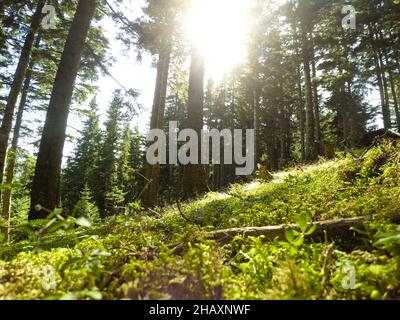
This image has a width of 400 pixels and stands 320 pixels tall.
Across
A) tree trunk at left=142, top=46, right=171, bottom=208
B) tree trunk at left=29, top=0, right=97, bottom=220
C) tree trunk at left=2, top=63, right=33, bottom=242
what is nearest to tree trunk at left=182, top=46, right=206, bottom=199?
tree trunk at left=29, top=0, right=97, bottom=220

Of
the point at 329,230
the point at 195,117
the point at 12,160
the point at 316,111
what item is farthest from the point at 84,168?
the point at 329,230

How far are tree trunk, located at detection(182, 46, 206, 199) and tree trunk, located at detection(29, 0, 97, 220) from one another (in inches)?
127

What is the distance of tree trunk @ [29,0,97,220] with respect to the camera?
5.53 meters

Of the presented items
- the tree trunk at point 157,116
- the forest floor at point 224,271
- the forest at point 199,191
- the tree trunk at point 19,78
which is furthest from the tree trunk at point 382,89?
the forest floor at point 224,271

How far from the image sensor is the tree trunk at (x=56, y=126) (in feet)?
18.1

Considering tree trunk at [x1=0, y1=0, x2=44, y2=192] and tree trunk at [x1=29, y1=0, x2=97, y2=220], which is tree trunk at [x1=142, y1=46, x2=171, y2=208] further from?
tree trunk at [x1=29, y1=0, x2=97, y2=220]

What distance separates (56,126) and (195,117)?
399 centimetres

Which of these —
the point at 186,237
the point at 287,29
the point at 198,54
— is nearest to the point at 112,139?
the point at 287,29

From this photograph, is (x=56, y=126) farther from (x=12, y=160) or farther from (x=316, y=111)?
(x=316, y=111)

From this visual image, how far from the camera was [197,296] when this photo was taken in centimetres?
153

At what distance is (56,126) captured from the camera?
6012mm
